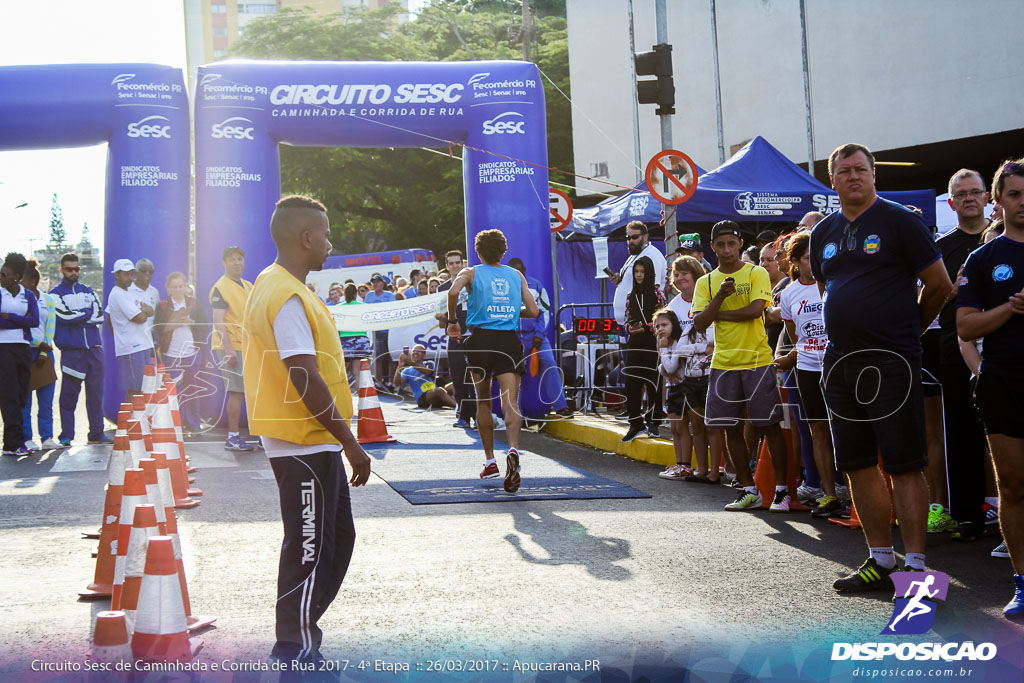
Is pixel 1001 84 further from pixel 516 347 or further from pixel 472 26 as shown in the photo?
pixel 472 26

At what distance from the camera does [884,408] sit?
5344mm

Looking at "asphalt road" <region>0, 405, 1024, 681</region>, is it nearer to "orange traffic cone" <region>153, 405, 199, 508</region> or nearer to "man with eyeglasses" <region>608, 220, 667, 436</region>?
"orange traffic cone" <region>153, 405, 199, 508</region>

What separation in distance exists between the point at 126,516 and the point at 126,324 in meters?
7.88

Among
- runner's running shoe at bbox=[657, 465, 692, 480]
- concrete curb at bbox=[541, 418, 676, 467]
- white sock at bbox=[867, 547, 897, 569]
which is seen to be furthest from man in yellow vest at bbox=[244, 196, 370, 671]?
concrete curb at bbox=[541, 418, 676, 467]

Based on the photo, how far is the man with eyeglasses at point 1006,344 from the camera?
484cm

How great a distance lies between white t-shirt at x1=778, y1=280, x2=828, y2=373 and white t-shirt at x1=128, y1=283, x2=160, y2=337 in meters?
7.72

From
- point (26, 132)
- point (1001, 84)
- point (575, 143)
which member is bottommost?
point (26, 132)

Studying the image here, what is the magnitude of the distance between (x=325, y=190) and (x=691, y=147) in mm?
12660

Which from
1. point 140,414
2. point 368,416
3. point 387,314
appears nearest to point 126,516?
point 140,414

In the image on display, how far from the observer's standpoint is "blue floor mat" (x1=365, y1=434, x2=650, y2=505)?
8.31 meters

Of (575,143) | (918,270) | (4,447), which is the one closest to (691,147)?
(575,143)

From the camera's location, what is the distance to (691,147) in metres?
29.6

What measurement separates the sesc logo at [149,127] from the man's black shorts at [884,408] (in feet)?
32.0

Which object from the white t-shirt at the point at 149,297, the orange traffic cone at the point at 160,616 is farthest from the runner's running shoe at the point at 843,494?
the white t-shirt at the point at 149,297
